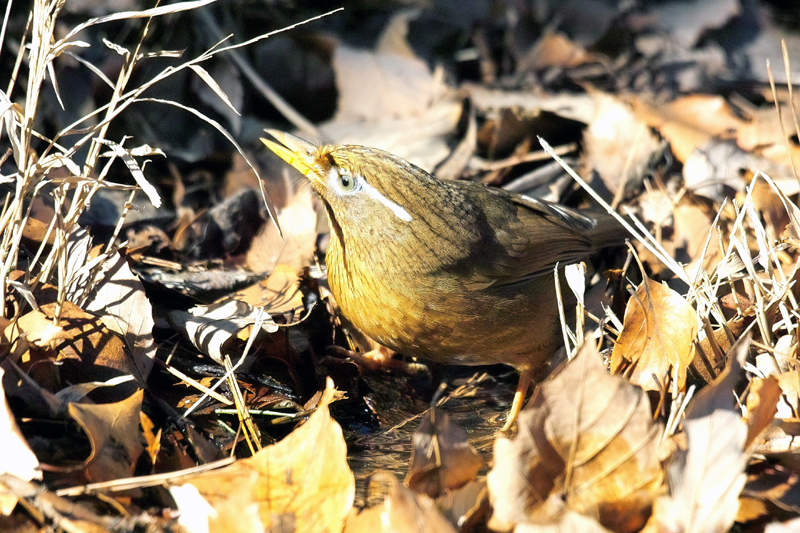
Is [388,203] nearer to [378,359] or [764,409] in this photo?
[378,359]

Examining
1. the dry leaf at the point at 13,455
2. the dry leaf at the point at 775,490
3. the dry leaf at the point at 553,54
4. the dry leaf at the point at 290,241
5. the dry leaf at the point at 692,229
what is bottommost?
the dry leaf at the point at 692,229

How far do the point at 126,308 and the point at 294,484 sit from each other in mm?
1335

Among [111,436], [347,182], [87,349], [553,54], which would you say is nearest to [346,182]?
[347,182]

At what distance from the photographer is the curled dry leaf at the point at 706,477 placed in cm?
246

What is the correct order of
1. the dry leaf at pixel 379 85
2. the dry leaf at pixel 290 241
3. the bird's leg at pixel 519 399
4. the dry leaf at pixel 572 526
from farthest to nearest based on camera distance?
the dry leaf at pixel 379 85 < the dry leaf at pixel 290 241 < the bird's leg at pixel 519 399 < the dry leaf at pixel 572 526

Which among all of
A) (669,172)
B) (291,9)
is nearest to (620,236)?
(669,172)

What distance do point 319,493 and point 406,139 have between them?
3.63m

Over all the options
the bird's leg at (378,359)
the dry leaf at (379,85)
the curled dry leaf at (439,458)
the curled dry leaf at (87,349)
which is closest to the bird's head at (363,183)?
the bird's leg at (378,359)

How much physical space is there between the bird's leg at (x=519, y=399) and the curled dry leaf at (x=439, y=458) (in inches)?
56.3

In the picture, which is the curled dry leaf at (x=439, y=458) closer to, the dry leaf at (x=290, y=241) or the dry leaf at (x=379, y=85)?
the dry leaf at (x=290, y=241)

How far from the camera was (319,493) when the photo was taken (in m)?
2.69

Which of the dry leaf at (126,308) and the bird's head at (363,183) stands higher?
the bird's head at (363,183)

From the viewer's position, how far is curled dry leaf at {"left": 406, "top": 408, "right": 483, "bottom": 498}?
2646 mm

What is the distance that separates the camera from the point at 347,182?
13.6ft
